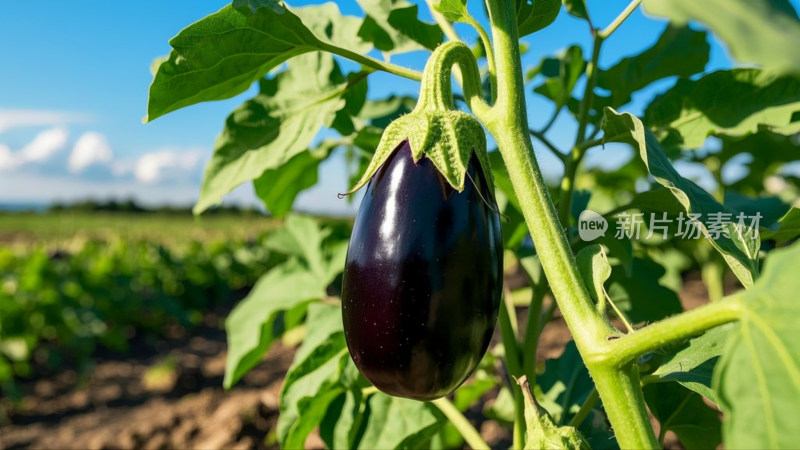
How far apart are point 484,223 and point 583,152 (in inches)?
15.9

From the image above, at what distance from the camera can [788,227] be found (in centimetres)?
87

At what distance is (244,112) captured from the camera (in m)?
1.11

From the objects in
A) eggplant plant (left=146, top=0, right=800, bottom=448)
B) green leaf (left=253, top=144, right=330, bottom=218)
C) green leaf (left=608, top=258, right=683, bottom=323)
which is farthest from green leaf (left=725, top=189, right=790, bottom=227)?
green leaf (left=253, top=144, right=330, bottom=218)

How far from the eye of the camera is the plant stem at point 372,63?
2.83ft

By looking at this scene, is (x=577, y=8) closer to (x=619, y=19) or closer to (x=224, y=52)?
(x=619, y=19)

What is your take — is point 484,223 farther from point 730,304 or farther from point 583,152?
point 583,152

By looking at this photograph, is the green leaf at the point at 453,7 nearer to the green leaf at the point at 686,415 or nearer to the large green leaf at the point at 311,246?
the green leaf at the point at 686,415

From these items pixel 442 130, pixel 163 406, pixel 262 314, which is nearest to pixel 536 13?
pixel 442 130

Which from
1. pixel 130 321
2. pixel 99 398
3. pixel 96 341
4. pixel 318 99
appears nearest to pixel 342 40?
pixel 318 99

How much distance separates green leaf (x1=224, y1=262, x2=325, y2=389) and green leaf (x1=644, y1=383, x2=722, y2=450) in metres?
0.76

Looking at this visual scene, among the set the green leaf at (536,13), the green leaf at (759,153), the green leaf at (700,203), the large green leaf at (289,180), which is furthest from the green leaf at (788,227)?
the green leaf at (759,153)

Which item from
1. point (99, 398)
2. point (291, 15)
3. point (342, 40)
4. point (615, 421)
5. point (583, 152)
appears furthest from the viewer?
point (99, 398)

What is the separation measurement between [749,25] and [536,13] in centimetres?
56

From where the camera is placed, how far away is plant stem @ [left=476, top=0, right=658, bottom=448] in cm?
59
